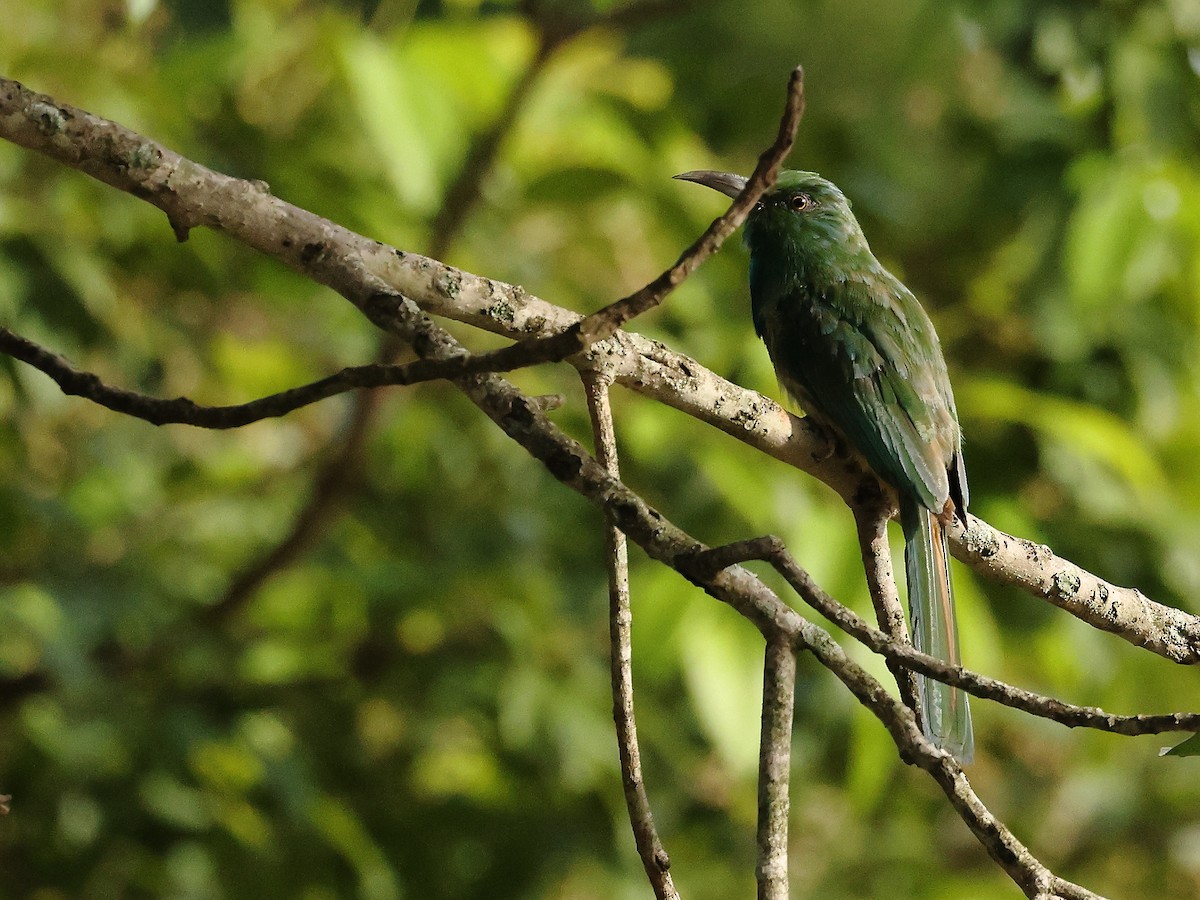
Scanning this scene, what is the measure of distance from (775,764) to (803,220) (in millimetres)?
1893

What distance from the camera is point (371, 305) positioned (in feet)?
4.30

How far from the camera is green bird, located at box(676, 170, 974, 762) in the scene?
2.11 meters

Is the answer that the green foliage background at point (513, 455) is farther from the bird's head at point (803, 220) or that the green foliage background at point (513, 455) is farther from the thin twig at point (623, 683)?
the thin twig at point (623, 683)

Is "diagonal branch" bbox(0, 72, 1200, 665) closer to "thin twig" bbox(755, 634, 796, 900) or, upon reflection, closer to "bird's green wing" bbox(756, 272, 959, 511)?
"thin twig" bbox(755, 634, 796, 900)

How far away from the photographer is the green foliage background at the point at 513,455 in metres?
2.99

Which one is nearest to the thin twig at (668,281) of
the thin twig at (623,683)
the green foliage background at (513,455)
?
the thin twig at (623,683)

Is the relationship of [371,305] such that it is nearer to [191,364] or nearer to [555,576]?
[555,576]

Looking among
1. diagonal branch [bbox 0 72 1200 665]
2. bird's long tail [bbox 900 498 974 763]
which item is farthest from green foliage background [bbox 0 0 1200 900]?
diagonal branch [bbox 0 72 1200 665]

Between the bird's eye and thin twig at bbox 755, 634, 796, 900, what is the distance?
6.16ft

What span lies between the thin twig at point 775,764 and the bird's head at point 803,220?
69.0 inches

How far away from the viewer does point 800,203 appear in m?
2.84

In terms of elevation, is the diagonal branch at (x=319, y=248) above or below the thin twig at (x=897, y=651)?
above

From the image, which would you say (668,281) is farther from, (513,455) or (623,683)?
(513,455)

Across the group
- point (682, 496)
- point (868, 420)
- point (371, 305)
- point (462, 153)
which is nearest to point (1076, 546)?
point (682, 496)
